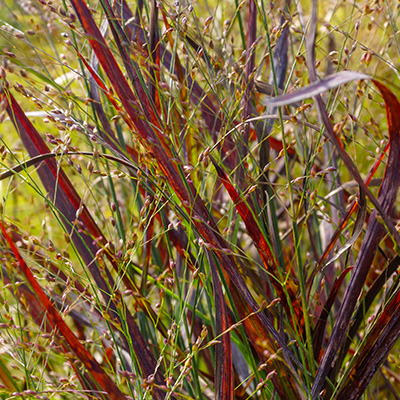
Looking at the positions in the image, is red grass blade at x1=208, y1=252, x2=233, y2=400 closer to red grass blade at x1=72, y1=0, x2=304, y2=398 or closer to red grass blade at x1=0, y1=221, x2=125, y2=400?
red grass blade at x1=72, y1=0, x2=304, y2=398

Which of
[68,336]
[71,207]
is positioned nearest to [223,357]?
[68,336]

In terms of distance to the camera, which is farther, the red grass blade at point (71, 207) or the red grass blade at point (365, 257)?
the red grass blade at point (71, 207)

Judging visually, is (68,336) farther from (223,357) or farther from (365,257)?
(365,257)

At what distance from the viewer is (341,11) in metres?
2.25

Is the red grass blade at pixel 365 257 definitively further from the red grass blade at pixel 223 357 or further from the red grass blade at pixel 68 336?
the red grass blade at pixel 68 336

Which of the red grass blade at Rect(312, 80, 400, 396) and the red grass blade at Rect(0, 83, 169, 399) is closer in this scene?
the red grass blade at Rect(312, 80, 400, 396)

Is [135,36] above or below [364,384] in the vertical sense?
above

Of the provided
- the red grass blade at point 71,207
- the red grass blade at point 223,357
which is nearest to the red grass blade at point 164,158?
the red grass blade at point 223,357

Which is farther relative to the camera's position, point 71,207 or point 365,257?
point 71,207

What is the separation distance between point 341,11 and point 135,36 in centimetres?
193

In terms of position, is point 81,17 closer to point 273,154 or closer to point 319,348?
point 319,348

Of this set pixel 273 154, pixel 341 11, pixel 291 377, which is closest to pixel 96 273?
pixel 291 377

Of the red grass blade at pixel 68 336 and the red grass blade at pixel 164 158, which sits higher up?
the red grass blade at pixel 164 158

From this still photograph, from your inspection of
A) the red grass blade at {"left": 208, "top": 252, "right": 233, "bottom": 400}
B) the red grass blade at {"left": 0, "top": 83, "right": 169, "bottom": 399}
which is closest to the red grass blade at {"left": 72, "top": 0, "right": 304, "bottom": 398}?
the red grass blade at {"left": 208, "top": 252, "right": 233, "bottom": 400}
